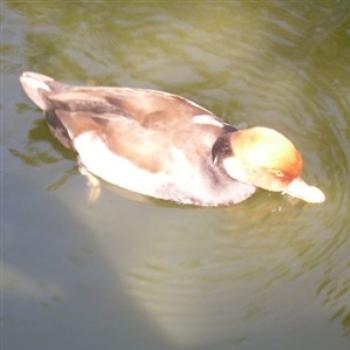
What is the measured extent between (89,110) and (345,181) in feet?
5.09

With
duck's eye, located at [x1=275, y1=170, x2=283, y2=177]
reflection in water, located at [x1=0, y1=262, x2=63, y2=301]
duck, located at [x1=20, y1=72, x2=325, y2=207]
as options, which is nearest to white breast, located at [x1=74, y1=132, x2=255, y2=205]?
duck, located at [x1=20, y1=72, x2=325, y2=207]

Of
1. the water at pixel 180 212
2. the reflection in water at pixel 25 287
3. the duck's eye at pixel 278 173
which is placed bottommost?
the reflection in water at pixel 25 287

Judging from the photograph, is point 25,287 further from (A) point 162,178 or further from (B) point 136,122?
(B) point 136,122

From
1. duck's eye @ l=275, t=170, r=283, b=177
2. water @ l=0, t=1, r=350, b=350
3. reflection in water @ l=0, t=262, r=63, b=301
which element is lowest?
reflection in water @ l=0, t=262, r=63, b=301

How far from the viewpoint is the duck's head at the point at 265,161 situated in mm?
3469

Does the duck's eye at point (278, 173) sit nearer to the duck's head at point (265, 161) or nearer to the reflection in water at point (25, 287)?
the duck's head at point (265, 161)

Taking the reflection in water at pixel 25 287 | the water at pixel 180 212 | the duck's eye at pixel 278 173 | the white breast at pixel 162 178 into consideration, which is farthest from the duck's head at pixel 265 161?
the reflection in water at pixel 25 287

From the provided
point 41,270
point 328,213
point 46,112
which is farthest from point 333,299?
point 46,112

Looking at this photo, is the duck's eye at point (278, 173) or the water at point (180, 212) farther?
the duck's eye at point (278, 173)

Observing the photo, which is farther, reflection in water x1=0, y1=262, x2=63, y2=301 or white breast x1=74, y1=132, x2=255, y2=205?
white breast x1=74, y1=132, x2=255, y2=205

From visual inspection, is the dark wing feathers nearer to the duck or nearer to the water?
the duck

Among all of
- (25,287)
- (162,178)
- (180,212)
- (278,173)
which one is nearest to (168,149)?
(162,178)

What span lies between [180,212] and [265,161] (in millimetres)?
642

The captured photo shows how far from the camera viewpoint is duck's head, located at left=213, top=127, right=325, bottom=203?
347cm
